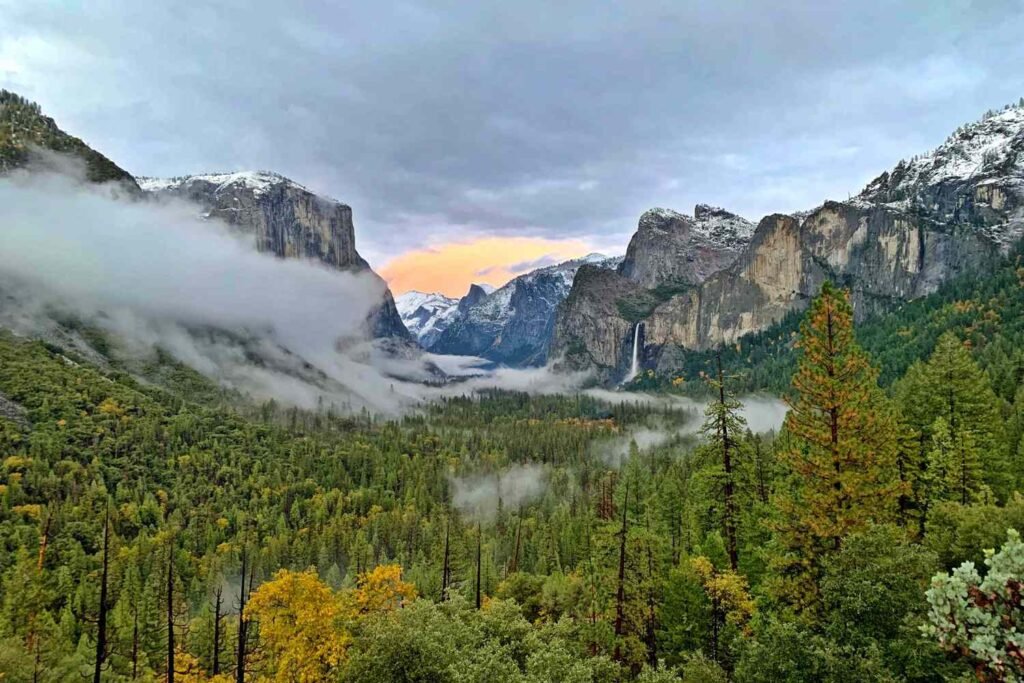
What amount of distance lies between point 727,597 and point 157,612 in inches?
3321

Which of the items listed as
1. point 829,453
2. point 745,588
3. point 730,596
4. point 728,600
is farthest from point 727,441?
point 745,588

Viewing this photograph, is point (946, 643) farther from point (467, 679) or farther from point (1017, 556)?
point (467, 679)

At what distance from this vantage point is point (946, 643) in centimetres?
1152

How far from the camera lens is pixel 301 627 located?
35.5 metres

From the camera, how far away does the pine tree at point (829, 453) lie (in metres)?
27.3

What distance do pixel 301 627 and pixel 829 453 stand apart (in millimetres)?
32047

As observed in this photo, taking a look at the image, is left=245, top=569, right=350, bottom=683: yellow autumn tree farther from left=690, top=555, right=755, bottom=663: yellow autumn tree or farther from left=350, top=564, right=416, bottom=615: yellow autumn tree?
left=690, top=555, right=755, bottom=663: yellow autumn tree

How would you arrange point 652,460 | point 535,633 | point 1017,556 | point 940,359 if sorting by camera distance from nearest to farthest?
point 1017,556 → point 535,633 → point 940,359 → point 652,460

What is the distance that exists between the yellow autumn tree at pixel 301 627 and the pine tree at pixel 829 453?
25609 mm

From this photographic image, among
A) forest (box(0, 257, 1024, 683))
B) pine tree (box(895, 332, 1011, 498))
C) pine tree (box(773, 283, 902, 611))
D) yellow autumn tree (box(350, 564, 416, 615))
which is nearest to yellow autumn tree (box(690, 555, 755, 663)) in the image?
forest (box(0, 257, 1024, 683))

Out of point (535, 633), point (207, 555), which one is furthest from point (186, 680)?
point (207, 555)

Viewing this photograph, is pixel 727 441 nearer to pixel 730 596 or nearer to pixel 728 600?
pixel 730 596

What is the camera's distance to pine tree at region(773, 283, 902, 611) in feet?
89.5

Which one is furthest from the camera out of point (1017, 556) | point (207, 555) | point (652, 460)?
point (652, 460)
